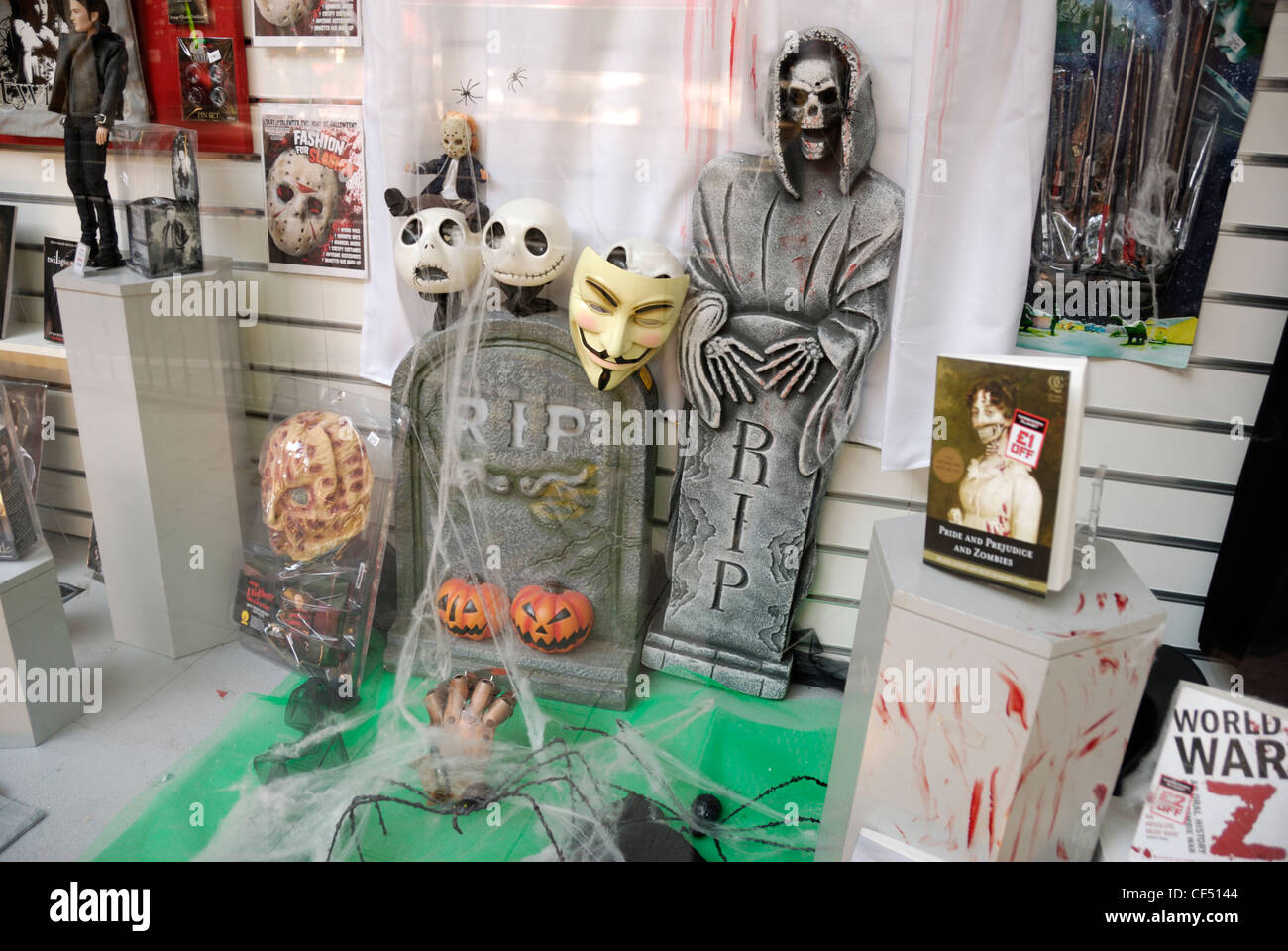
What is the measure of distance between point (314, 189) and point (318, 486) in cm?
91

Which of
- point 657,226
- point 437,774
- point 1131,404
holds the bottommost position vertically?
point 437,774

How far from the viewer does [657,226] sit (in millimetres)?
2215

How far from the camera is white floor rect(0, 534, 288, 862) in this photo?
1993 mm

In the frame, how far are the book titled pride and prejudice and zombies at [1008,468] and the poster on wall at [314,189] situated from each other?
6.16 feet

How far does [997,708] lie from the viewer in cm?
130

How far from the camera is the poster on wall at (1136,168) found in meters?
1.83

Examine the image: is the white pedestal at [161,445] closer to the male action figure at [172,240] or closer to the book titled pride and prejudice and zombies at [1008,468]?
the male action figure at [172,240]

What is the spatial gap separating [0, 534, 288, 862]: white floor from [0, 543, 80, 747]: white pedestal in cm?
5

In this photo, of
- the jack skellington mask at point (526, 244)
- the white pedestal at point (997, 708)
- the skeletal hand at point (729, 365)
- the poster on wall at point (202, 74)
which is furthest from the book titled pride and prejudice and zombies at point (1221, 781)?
the poster on wall at point (202, 74)
